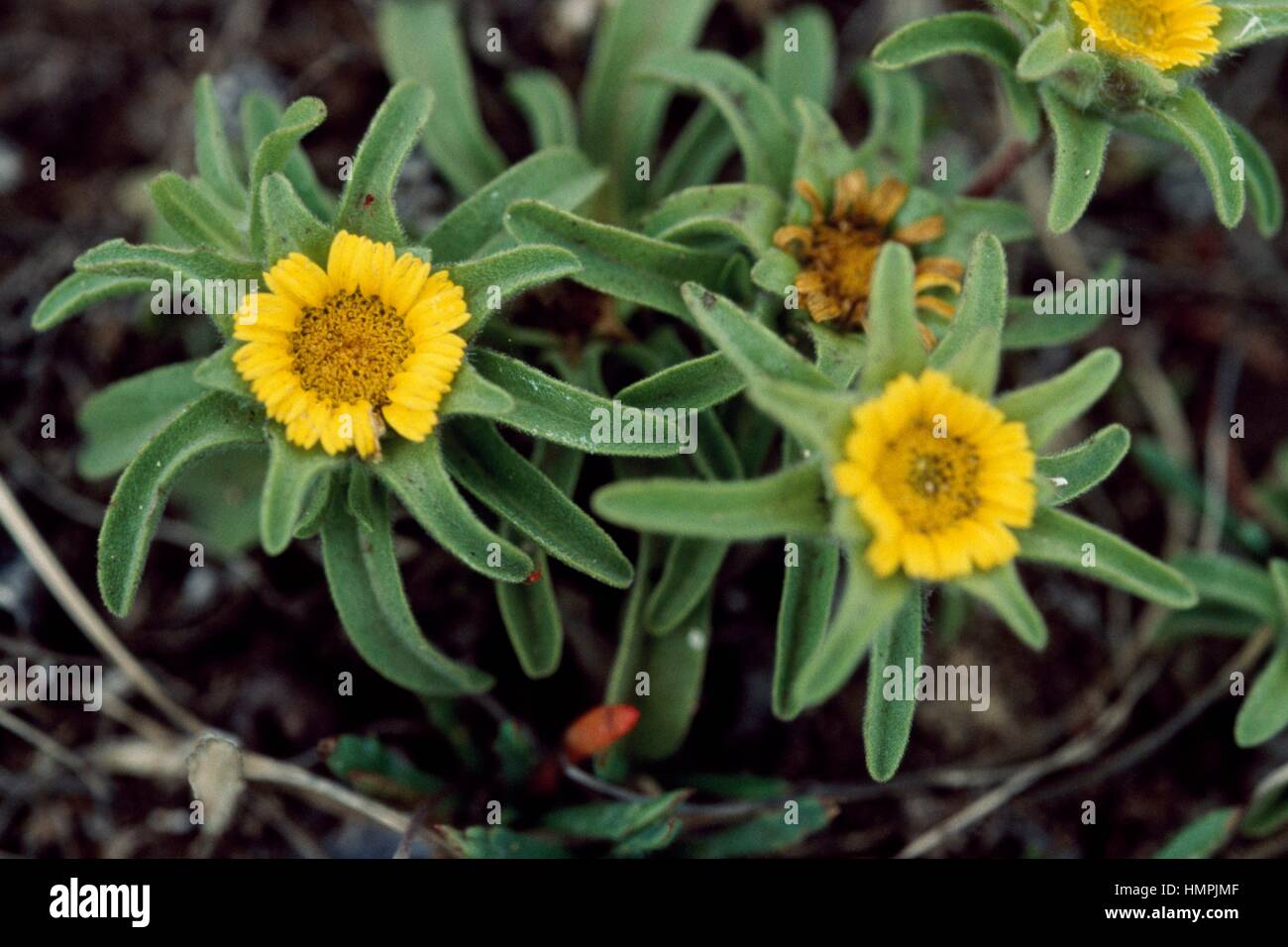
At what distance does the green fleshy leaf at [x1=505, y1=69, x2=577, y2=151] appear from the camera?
4.58 m

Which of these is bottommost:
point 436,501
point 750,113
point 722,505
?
point 722,505

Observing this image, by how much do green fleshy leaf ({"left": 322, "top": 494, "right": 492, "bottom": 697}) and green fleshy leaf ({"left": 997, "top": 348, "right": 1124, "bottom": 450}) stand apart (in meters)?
1.69

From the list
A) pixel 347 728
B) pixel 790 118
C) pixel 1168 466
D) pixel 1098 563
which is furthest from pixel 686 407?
pixel 1168 466

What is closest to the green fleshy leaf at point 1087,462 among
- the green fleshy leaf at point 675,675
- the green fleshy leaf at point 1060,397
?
the green fleshy leaf at point 1060,397

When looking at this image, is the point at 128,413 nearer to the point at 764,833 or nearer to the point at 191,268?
the point at 191,268

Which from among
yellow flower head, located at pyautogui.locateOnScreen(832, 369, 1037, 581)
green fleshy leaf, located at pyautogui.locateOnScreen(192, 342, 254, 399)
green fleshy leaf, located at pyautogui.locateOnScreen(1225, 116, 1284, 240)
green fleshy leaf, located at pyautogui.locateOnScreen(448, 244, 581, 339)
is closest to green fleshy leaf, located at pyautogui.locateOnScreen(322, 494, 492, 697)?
green fleshy leaf, located at pyautogui.locateOnScreen(192, 342, 254, 399)

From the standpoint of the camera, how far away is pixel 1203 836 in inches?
166

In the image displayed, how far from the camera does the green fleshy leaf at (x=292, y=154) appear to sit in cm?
370

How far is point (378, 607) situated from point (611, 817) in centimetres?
98

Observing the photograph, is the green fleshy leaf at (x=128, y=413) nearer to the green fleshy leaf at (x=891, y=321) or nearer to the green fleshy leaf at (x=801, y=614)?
the green fleshy leaf at (x=801, y=614)

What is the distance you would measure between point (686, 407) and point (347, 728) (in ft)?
6.47

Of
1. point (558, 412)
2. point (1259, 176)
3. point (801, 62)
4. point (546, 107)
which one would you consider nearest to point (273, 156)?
point (558, 412)

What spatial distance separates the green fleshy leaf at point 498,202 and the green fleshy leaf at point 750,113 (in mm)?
496
